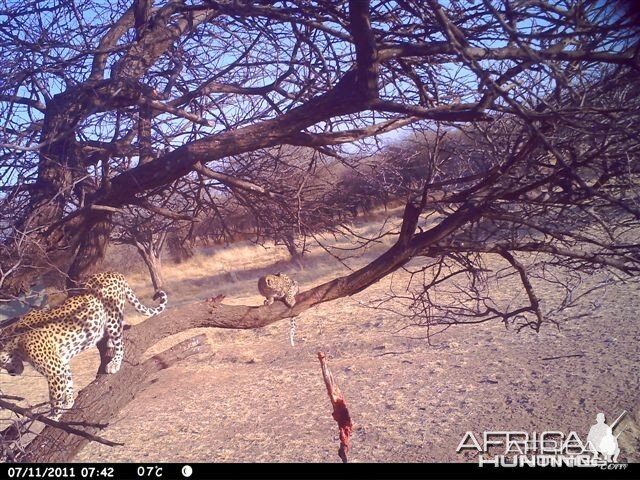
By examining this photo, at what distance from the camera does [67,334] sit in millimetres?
5207

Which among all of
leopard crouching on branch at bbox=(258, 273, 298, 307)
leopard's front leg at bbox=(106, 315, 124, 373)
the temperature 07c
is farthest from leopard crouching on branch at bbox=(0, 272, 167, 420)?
leopard crouching on branch at bbox=(258, 273, 298, 307)

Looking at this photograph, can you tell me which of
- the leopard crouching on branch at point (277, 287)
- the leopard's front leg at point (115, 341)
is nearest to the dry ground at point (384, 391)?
the leopard crouching on branch at point (277, 287)

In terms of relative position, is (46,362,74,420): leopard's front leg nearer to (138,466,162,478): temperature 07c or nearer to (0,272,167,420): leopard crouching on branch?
(0,272,167,420): leopard crouching on branch

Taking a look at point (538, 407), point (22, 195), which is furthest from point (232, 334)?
point (22, 195)

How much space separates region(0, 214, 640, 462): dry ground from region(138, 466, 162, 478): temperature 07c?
6.91ft

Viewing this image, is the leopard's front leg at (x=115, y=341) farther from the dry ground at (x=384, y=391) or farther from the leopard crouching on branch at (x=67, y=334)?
the dry ground at (x=384, y=391)

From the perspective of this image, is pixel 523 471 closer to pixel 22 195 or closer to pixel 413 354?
pixel 22 195

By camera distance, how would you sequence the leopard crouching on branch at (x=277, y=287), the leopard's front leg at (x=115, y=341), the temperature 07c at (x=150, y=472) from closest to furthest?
the temperature 07c at (x=150, y=472)
the leopard's front leg at (x=115, y=341)
the leopard crouching on branch at (x=277, y=287)

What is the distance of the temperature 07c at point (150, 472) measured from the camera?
13.7 ft

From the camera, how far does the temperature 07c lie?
165 inches

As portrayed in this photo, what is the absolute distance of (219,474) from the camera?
4980 millimetres

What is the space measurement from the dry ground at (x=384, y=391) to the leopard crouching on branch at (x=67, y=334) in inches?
63.2

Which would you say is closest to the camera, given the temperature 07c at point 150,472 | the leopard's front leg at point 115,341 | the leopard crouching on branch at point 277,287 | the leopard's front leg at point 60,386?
the temperature 07c at point 150,472

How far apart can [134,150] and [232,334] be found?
10935 millimetres
